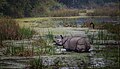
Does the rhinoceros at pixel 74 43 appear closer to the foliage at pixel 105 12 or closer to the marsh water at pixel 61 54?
the marsh water at pixel 61 54

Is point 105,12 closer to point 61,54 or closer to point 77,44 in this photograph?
point 77,44

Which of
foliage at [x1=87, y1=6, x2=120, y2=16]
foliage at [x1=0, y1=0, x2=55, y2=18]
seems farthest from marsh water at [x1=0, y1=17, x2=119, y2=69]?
foliage at [x1=0, y1=0, x2=55, y2=18]

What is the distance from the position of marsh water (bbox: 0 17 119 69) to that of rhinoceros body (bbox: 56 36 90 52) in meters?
0.09

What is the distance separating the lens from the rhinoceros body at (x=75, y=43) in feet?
19.6

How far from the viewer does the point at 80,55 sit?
227 inches

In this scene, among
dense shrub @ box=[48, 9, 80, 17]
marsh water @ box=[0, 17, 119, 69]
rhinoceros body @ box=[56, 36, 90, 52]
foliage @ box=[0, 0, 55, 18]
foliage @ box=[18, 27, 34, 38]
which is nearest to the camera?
marsh water @ box=[0, 17, 119, 69]

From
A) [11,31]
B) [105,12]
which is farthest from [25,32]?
[105,12]

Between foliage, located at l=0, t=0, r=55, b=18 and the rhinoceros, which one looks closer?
the rhinoceros

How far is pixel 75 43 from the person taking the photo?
19.9ft

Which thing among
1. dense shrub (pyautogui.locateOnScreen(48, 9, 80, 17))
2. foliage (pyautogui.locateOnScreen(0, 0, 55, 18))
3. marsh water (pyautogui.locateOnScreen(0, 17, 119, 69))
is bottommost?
marsh water (pyautogui.locateOnScreen(0, 17, 119, 69))

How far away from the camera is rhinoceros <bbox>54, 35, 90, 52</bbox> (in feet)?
19.6

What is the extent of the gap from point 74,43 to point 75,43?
0.02 m

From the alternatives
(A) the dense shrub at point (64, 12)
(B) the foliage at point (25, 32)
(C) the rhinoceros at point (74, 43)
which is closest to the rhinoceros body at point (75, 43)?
(C) the rhinoceros at point (74, 43)

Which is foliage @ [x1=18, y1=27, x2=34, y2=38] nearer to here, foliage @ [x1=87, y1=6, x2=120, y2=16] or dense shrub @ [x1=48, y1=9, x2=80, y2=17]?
dense shrub @ [x1=48, y1=9, x2=80, y2=17]
